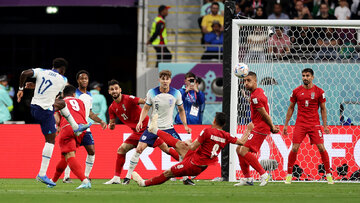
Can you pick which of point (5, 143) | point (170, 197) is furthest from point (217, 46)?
point (170, 197)

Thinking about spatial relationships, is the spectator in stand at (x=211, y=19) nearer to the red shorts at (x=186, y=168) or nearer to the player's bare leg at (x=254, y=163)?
the player's bare leg at (x=254, y=163)

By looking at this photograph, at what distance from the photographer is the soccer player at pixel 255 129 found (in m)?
12.0

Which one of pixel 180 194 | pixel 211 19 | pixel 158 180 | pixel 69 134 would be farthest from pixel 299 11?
pixel 180 194

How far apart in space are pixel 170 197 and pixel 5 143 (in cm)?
662

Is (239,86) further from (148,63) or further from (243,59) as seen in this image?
(148,63)

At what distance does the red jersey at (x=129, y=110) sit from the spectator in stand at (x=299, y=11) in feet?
29.6

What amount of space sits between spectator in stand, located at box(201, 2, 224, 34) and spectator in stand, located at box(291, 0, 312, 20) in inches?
80.0

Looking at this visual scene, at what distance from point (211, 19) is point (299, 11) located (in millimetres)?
2450

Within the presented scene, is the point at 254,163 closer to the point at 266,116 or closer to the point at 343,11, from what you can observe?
the point at 266,116

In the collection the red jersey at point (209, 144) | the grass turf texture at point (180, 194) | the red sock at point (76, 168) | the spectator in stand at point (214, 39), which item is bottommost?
the grass turf texture at point (180, 194)

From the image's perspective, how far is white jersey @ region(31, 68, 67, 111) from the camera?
11258 mm

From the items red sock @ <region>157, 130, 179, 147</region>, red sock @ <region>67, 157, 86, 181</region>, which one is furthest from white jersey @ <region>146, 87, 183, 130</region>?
red sock @ <region>67, 157, 86, 181</region>

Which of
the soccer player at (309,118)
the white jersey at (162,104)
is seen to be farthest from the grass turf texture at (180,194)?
the soccer player at (309,118)

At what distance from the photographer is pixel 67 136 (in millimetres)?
11688
